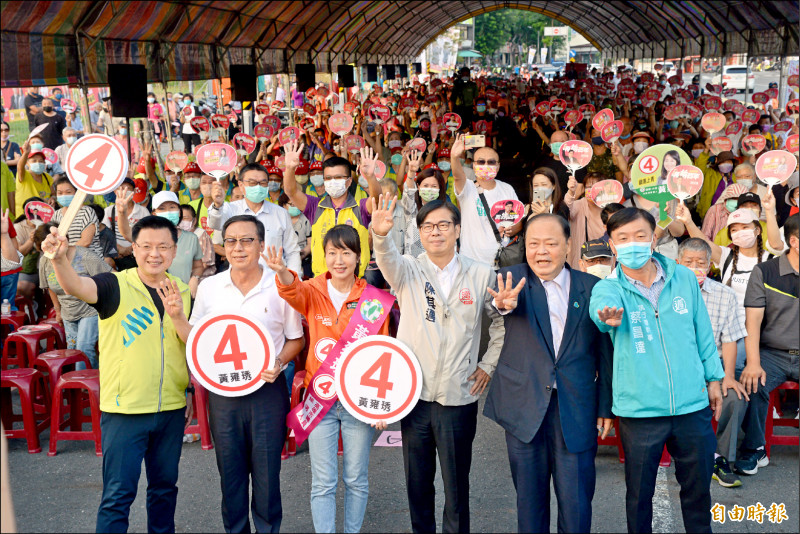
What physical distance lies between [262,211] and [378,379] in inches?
97.1

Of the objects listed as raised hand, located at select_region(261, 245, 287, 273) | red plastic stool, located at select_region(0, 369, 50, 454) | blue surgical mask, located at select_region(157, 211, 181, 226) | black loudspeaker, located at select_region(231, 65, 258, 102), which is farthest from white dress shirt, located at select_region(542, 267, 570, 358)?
black loudspeaker, located at select_region(231, 65, 258, 102)

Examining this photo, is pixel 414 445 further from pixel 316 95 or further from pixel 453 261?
pixel 316 95

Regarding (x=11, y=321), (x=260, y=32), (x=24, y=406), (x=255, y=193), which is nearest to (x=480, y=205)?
(x=255, y=193)

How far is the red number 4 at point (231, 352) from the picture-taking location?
11.8 feet

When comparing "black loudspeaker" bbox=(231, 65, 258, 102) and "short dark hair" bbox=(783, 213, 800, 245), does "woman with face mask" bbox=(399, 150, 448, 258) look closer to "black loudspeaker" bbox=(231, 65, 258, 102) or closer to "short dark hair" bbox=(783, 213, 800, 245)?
"short dark hair" bbox=(783, 213, 800, 245)

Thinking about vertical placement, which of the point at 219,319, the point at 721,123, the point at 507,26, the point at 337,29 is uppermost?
the point at 507,26

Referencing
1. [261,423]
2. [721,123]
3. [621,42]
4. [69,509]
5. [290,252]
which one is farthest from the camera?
[621,42]

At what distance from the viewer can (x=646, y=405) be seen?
135 inches

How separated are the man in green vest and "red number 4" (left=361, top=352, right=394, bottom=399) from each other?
899 millimetres

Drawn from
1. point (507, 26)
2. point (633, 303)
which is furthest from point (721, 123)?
point (507, 26)

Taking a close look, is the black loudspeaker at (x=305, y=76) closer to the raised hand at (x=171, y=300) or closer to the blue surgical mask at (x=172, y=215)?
the blue surgical mask at (x=172, y=215)

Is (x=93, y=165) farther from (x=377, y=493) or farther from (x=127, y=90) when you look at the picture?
(x=127, y=90)

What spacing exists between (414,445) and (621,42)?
35.6 metres

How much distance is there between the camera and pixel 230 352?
11.8 ft
